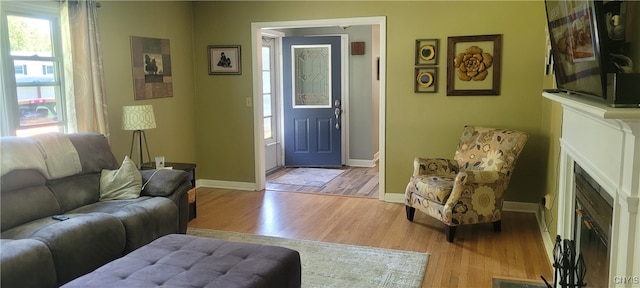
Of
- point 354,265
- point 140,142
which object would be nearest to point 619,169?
point 354,265

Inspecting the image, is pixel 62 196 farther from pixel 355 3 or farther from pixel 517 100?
pixel 517 100

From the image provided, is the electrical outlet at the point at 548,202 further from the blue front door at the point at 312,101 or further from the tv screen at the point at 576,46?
the blue front door at the point at 312,101

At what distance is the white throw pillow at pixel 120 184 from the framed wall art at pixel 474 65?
298 cm

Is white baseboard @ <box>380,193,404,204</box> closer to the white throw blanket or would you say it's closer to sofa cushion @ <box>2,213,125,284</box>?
sofa cushion @ <box>2,213,125,284</box>

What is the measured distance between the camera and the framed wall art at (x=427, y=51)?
15.6 feet

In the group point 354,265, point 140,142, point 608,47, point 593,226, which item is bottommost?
point 354,265

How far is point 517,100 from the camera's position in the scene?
459 centimetres

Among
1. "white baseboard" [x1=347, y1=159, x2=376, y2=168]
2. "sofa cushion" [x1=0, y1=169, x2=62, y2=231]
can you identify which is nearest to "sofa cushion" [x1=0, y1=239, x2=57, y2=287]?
"sofa cushion" [x1=0, y1=169, x2=62, y2=231]

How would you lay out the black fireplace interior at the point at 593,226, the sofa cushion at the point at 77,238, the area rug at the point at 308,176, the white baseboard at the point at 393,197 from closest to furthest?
1. the black fireplace interior at the point at 593,226
2. the sofa cushion at the point at 77,238
3. the white baseboard at the point at 393,197
4. the area rug at the point at 308,176

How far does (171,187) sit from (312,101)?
363 cm

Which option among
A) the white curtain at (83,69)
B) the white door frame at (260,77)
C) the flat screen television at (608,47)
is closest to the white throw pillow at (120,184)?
the white curtain at (83,69)

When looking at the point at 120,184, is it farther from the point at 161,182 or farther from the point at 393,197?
the point at 393,197

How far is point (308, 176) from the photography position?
646cm

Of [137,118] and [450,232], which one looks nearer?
[450,232]
